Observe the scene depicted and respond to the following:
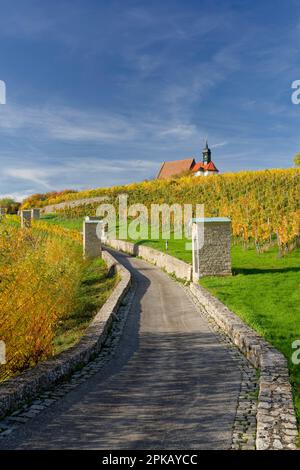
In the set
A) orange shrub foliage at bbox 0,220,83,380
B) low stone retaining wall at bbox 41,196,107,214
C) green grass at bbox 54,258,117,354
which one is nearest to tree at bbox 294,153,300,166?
low stone retaining wall at bbox 41,196,107,214

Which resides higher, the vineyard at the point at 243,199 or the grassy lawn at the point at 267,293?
the vineyard at the point at 243,199

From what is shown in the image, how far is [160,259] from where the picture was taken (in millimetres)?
27141

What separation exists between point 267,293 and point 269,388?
9582mm

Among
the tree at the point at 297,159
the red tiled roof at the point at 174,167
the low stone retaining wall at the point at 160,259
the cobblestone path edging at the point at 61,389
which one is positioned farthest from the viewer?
the red tiled roof at the point at 174,167

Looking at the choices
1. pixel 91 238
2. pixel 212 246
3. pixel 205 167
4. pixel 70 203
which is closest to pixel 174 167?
pixel 205 167

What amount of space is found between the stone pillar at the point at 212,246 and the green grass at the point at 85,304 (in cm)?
436

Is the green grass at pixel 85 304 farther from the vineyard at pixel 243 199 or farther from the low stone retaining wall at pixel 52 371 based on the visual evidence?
the vineyard at pixel 243 199

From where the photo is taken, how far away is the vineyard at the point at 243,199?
3011cm

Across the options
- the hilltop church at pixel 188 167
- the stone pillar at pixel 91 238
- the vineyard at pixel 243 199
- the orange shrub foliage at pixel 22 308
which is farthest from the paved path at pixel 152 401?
the hilltop church at pixel 188 167

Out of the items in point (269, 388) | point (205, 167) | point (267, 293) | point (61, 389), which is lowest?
point (61, 389)

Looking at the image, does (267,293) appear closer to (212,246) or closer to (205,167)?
(212,246)

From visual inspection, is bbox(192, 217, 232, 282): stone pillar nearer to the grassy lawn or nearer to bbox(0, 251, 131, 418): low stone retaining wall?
the grassy lawn

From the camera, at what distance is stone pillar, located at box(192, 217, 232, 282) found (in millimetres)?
19812
